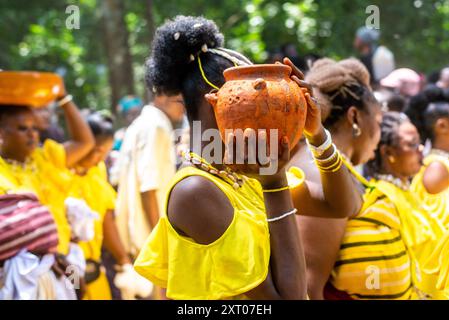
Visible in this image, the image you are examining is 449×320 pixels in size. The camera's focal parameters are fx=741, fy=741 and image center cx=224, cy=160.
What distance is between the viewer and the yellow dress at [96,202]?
516cm

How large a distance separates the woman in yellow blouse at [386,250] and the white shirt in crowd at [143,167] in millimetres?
1784

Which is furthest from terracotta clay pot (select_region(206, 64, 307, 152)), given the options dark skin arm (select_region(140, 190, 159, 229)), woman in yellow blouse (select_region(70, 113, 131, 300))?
woman in yellow blouse (select_region(70, 113, 131, 300))

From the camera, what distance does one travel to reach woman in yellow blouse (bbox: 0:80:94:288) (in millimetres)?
4324

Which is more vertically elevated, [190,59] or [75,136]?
[190,59]

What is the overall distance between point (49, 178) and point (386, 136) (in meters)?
2.12

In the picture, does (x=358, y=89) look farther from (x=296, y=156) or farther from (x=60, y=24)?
(x=60, y=24)

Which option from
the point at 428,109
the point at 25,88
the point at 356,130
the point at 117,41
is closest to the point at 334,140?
the point at 356,130

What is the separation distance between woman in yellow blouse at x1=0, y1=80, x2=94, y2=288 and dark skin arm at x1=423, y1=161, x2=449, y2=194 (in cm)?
220

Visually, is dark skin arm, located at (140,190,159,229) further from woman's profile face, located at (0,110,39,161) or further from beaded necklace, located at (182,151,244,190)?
beaded necklace, located at (182,151,244,190)

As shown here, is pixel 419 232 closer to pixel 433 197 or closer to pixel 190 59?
pixel 433 197

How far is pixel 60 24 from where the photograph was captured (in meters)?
12.9

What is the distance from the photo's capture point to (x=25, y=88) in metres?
4.33

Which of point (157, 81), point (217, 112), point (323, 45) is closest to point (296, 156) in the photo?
point (157, 81)

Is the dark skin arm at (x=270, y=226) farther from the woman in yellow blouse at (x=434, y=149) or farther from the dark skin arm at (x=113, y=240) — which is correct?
the dark skin arm at (x=113, y=240)
